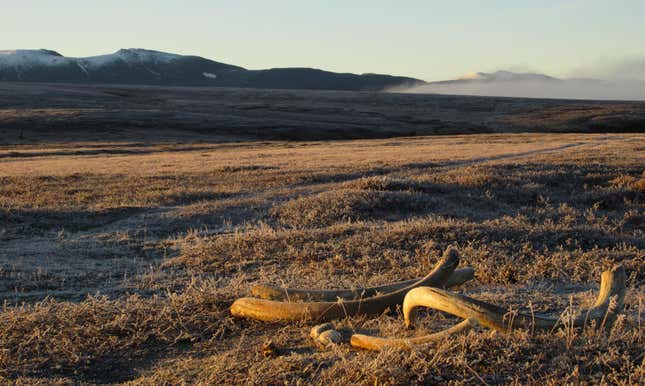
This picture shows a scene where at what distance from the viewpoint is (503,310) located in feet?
16.8

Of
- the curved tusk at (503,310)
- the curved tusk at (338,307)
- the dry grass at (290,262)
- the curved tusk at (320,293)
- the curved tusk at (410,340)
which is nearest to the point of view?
the dry grass at (290,262)

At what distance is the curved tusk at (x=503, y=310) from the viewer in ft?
16.6

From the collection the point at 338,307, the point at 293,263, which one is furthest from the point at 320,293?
the point at 293,263

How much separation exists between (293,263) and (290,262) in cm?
12

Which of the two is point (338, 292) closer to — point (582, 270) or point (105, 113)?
point (582, 270)

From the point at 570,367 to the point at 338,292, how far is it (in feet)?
8.72

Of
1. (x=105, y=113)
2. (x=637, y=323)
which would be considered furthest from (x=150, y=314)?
(x=105, y=113)

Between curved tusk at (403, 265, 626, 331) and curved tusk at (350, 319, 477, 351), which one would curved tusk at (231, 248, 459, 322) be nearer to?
curved tusk at (403, 265, 626, 331)

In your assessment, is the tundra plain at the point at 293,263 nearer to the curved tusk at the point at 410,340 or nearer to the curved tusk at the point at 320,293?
the curved tusk at the point at 410,340

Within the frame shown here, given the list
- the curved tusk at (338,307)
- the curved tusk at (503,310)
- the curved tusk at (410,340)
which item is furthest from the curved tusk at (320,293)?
the curved tusk at (410,340)

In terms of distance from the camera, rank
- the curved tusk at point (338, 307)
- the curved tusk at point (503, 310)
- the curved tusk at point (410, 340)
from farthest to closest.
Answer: the curved tusk at point (338, 307) → the curved tusk at point (503, 310) → the curved tusk at point (410, 340)

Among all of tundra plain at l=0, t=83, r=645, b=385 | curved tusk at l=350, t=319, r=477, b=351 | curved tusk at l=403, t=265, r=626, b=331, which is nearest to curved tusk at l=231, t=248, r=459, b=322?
tundra plain at l=0, t=83, r=645, b=385

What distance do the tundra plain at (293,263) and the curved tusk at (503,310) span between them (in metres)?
0.16

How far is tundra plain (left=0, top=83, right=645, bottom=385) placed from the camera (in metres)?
4.75
